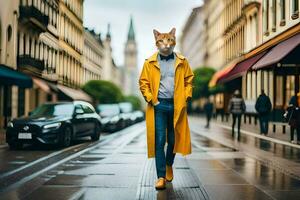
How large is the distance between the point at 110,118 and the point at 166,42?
61.6 ft

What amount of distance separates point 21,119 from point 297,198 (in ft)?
32.3

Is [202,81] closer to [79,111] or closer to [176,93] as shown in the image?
[79,111]

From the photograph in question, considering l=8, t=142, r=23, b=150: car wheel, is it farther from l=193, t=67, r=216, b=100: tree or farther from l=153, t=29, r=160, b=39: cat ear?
l=193, t=67, r=216, b=100: tree

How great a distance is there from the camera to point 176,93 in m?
7.11

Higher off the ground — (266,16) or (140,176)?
(266,16)

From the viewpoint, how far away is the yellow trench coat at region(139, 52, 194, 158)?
7.08 meters

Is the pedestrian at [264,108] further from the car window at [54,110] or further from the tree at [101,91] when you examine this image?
the tree at [101,91]

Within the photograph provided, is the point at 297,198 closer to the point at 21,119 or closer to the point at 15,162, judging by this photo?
the point at 15,162

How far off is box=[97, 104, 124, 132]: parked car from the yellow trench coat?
17848 mm

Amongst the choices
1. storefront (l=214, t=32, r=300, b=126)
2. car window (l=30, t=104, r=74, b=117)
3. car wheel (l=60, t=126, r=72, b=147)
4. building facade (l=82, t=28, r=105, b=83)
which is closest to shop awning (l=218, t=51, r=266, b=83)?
storefront (l=214, t=32, r=300, b=126)

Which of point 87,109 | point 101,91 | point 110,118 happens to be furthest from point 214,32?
point 87,109

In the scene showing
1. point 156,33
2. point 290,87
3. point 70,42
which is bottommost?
point 156,33

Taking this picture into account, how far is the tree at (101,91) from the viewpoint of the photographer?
54531mm

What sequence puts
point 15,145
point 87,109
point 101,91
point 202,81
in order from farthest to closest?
point 202,81 → point 101,91 → point 87,109 → point 15,145
